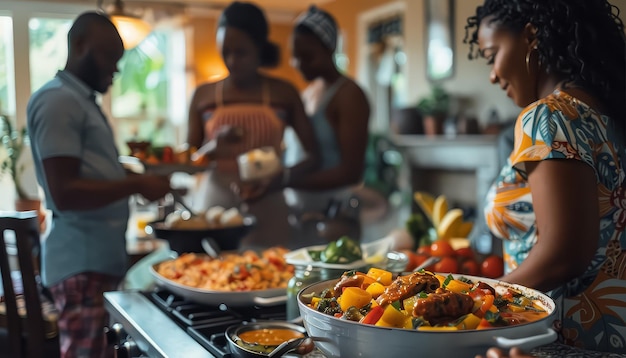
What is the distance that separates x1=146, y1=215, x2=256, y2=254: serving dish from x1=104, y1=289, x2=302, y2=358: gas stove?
0.31 m

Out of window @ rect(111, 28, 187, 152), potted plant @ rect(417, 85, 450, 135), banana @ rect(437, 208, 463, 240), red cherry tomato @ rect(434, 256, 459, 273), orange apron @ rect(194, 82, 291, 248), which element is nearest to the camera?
red cherry tomato @ rect(434, 256, 459, 273)

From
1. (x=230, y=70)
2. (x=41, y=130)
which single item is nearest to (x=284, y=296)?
(x=41, y=130)

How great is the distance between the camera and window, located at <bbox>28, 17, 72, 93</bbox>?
194cm

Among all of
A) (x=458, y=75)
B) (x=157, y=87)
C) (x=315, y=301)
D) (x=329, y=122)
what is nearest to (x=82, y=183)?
(x=315, y=301)

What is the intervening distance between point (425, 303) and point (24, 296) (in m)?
1.35

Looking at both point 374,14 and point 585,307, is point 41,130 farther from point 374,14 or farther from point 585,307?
point 374,14

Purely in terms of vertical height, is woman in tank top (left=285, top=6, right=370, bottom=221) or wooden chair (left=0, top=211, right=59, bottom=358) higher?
woman in tank top (left=285, top=6, right=370, bottom=221)

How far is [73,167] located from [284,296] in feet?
2.19

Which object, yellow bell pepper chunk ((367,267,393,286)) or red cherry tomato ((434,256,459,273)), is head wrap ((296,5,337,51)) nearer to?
red cherry tomato ((434,256,459,273))

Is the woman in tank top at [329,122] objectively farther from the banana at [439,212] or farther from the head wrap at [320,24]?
the banana at [439,212]

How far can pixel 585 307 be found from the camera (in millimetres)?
1142

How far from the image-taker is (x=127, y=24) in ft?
10.1

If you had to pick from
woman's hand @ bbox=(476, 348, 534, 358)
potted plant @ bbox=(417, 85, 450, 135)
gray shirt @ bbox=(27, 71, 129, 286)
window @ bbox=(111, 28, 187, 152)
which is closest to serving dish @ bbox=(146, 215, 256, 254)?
gray shirt @ bbox=(27, 71, 129, 286)

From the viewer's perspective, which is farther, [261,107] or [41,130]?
[261,107]
